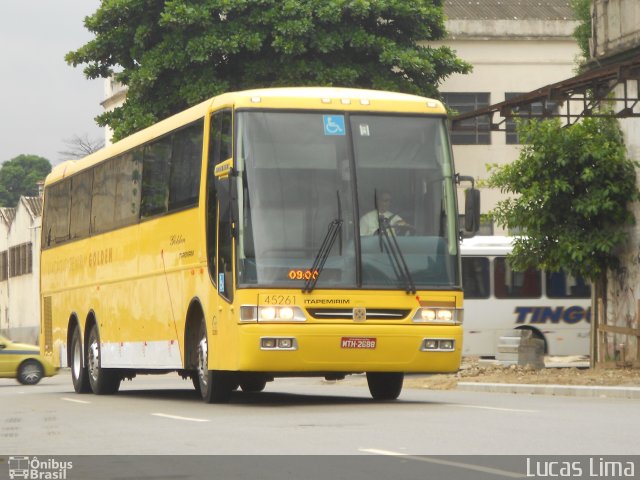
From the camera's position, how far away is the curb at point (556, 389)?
2270 cm

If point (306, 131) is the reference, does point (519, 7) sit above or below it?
above

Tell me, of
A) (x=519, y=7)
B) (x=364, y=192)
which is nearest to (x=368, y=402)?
(x=364, y=192)

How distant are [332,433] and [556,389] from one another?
1109 centimetres

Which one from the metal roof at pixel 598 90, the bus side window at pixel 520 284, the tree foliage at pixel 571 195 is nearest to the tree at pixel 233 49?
the bus side window at pixel 520 284

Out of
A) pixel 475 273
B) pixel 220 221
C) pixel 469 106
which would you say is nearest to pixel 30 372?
pixel 475 273

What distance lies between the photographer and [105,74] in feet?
148

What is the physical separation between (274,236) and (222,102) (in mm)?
2025

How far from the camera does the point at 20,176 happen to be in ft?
479

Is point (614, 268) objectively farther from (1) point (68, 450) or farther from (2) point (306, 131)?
(1) point (68, 450)

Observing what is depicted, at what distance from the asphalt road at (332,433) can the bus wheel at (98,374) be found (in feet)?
13.8

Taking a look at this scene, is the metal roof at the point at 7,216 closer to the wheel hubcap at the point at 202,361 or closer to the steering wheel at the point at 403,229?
the wheel hubcap at the point at 202,361

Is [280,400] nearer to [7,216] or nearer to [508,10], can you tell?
[508,10]

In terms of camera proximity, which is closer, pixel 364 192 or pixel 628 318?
pixel 364 192

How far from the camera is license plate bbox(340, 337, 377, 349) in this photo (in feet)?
59.4
